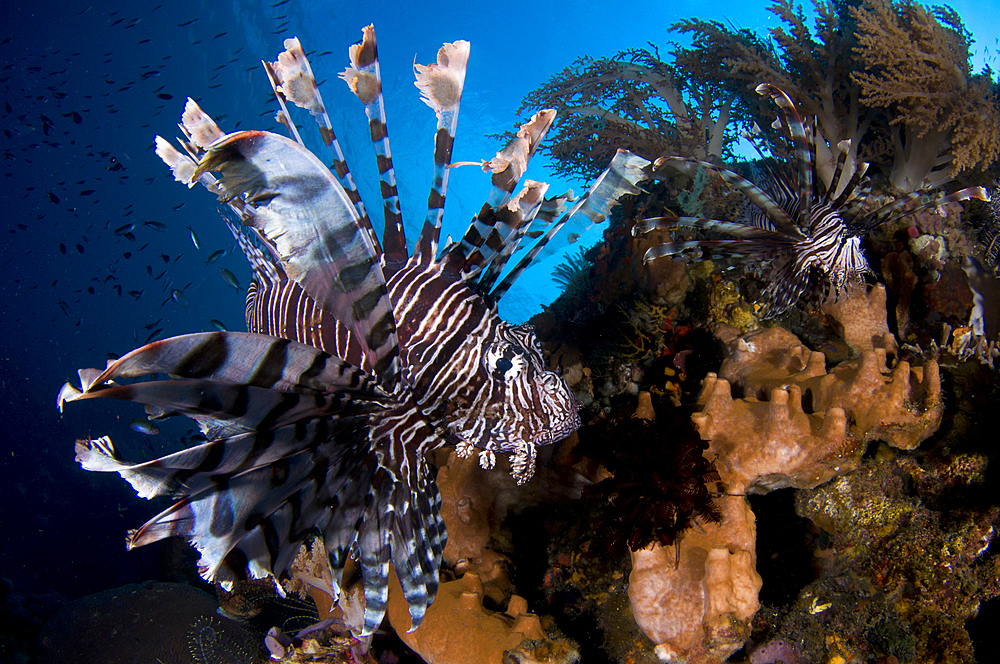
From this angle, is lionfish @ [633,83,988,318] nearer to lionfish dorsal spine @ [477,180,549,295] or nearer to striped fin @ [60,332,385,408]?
lionfish dorsal spine @ [477,180,549,295]

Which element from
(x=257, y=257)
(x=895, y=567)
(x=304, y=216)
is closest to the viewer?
(x=304, y=216)

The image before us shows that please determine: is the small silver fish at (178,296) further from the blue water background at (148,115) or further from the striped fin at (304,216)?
the blue water background at (148,115)

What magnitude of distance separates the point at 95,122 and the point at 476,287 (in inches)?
2660

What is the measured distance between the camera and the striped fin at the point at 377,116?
6.05 feet

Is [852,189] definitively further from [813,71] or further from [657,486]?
[657,486]

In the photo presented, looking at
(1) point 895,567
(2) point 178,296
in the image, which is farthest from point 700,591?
(2) point 178,296

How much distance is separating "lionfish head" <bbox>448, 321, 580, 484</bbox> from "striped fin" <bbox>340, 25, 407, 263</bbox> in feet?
2.51

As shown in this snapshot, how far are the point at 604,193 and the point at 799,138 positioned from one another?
246cm

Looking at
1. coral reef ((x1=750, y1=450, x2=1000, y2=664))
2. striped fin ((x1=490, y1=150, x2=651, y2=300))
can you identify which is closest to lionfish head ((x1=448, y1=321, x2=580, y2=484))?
striped fin ((x1=490, y1=150, x2=651, y2=300))

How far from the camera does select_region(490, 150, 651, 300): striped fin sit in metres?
2.26

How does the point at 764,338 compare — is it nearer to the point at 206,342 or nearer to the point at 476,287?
the point at 476,287

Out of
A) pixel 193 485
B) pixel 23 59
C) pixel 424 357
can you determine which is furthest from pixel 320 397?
pixel 23 59

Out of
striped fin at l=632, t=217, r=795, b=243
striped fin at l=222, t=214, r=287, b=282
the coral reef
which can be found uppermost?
striped fin at l=632, t=217, r=795, b=243

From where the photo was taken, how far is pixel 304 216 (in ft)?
4.03
